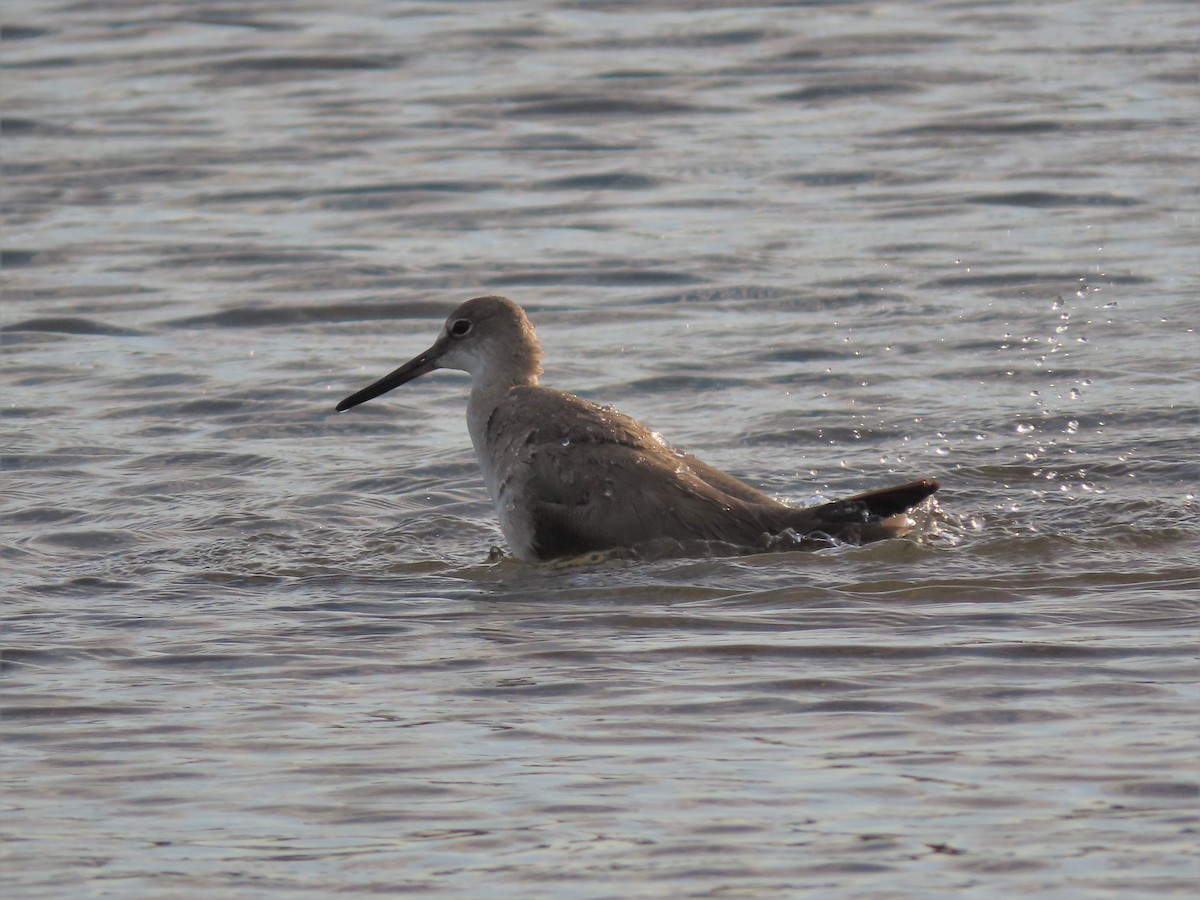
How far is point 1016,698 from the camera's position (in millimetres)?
5918

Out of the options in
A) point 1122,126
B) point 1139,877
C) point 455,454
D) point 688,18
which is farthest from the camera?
point 688,18

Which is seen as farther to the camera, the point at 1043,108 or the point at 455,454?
the point at 1043,108

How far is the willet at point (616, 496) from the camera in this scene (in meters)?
7.63

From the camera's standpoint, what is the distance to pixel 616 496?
7.74 meters

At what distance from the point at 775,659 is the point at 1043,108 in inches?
410

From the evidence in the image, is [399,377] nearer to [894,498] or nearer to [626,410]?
[626,410]

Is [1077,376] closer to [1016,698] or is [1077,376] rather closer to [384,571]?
[384,571]

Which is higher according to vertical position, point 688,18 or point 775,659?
point 688,18

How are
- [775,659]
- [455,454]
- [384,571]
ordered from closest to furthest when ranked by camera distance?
[775,659] → [384,571] → [455,454]

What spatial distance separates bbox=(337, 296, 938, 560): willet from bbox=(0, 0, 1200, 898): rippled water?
156mm

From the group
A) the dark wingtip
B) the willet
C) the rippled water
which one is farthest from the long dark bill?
the dark wingtip

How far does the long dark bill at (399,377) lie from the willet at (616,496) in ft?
3.18

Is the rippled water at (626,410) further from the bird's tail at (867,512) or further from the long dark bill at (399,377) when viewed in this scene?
the long dark bill at (399,377)

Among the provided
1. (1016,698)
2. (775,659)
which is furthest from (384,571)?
(1016,698)
